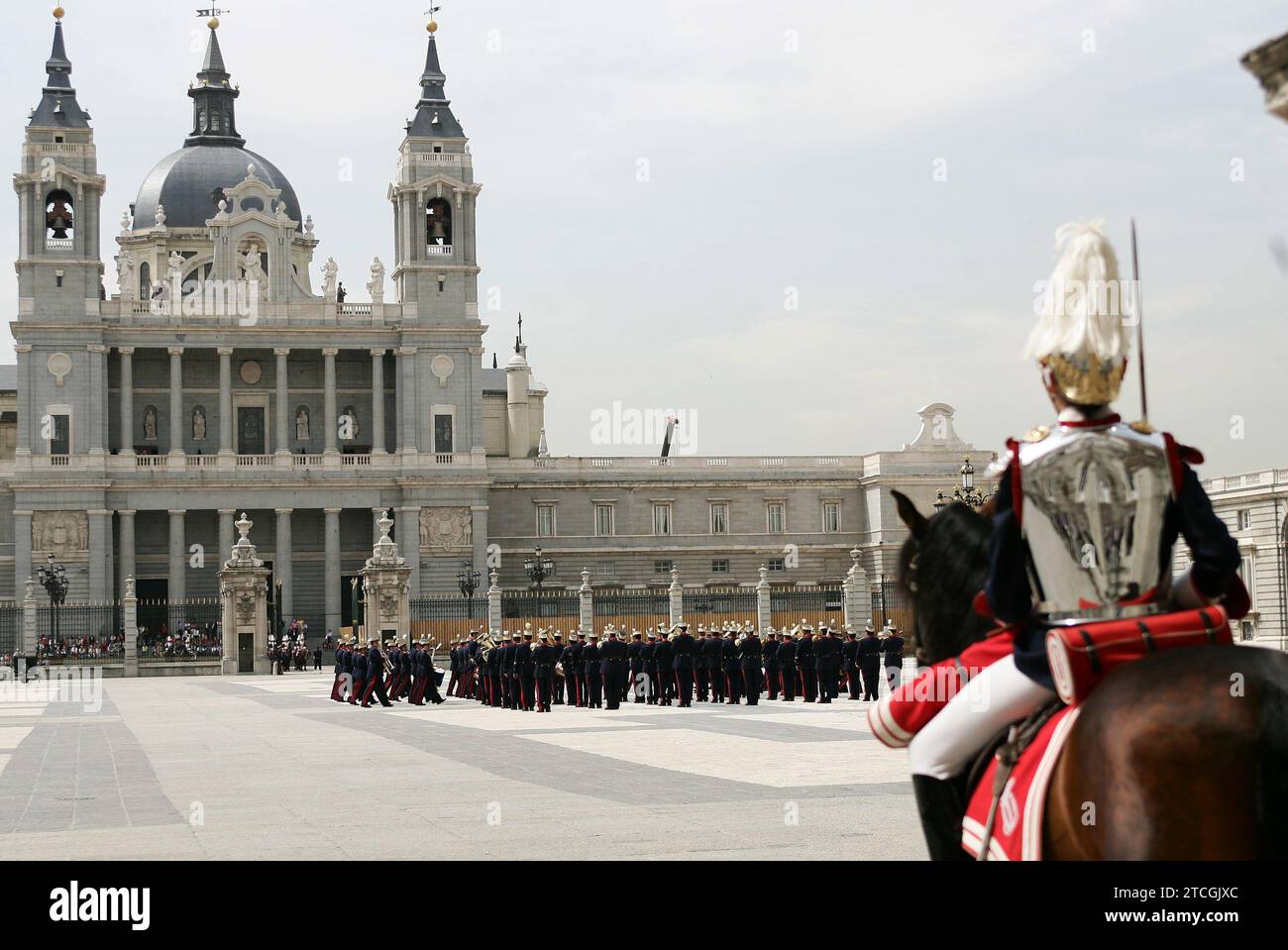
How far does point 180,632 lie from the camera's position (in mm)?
60125

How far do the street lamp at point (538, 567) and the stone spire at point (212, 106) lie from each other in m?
32.1

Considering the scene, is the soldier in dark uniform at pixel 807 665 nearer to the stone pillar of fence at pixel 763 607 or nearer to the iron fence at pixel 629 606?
the stone pillar of fence at pixel 763 607

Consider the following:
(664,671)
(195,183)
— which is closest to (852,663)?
(664,671)

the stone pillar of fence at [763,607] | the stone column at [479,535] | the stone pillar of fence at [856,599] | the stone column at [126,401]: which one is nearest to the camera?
the stone pillar of fence at [856,599]

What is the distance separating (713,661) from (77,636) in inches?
1382

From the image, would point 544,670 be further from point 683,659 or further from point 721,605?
point 721,605

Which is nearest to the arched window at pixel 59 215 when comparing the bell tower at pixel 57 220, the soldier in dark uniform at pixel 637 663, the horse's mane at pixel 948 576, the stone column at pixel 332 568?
the bell tower at pixel 57 220

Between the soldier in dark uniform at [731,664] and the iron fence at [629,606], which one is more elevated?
the iron fence at [629,606]

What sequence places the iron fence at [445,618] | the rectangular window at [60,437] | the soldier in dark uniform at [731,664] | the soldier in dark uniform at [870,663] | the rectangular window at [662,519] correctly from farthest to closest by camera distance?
Answer: the rectangular window at [662,519]
the rectangular window at [60,437]
the iron fence at [445,618]
the soldier in dark uniform at [870,663]
the soldier in dark uniform at [731,664]

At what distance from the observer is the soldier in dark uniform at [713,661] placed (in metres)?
30.5

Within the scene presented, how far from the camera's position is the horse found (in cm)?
409

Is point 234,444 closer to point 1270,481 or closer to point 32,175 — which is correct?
point 32,175
